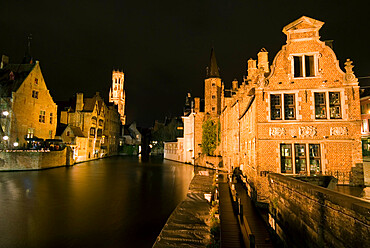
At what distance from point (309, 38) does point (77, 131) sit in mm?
52901

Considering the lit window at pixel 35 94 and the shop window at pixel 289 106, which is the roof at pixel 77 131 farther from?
the shop window at pixel 289 106

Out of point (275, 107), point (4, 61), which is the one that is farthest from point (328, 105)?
point (4, 61)

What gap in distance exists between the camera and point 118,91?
12650 cm

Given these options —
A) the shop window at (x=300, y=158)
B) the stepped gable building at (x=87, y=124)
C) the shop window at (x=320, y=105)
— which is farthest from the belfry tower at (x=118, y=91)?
the shop window at (x=320, y=105)

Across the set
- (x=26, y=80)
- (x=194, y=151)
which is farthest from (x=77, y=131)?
(x=194, y=151)

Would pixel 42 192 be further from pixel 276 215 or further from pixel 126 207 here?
pixel 276 215

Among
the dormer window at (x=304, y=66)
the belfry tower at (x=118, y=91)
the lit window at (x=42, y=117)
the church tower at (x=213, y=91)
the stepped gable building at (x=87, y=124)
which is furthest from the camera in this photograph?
the belfry tower at (x=118, y=91)

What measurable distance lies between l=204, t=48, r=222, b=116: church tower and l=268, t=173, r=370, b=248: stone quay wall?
3608cm

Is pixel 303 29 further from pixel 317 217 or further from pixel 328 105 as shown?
pixel 317 217

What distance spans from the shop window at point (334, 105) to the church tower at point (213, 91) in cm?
3250

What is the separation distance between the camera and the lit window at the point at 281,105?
15922mm

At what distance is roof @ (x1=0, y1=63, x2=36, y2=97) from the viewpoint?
38.0 metres

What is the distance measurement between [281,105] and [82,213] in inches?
664

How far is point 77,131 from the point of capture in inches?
2095
